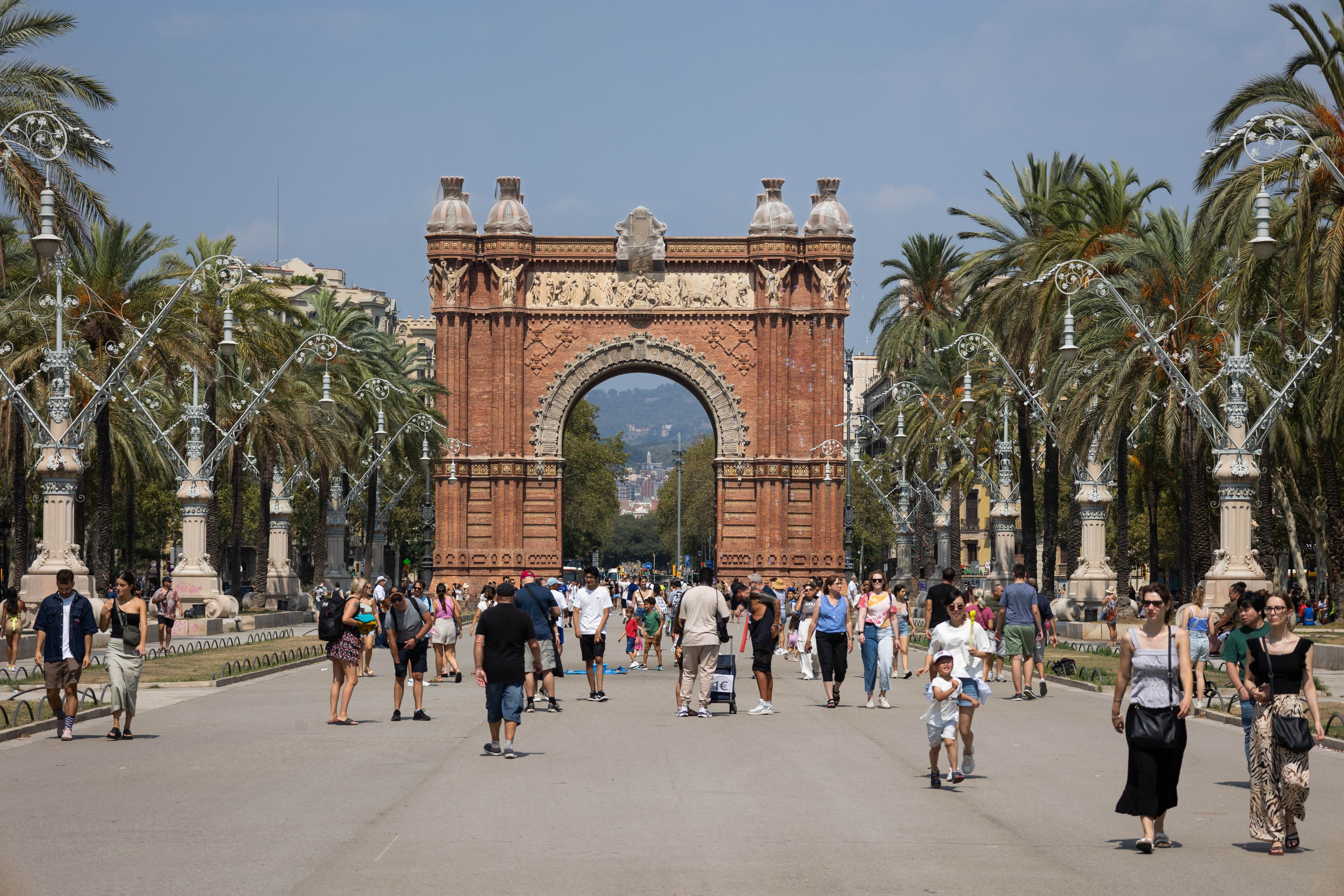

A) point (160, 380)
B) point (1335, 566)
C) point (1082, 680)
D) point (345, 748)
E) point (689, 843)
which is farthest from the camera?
point (160, 380)

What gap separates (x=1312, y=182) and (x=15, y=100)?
65.0 ft

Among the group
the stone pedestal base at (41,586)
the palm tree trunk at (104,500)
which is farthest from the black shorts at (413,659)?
the palm tree trunk at (104,500)

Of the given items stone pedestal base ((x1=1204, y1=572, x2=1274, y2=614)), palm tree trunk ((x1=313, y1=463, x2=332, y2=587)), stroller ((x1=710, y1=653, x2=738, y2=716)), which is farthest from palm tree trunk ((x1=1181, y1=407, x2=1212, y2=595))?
palm tree trunk ((x1=313, y1=463, x2=332, y2=587))

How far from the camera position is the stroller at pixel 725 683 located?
63.5 ft

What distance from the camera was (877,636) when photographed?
66.8ft

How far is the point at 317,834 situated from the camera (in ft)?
33.4

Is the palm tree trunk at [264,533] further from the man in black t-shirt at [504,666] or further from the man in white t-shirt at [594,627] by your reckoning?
the man in black t-shirt at [504,666]

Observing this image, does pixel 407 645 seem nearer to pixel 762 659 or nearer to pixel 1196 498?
pixel 762 659

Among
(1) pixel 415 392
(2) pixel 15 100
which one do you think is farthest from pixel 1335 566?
(1) pixel 415 392

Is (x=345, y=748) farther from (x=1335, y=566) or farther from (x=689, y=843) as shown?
(x=1335, y=566)

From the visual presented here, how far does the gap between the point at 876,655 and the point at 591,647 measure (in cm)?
379

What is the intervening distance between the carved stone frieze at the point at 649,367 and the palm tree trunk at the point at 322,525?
8628mm

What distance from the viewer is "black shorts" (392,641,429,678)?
1870 cm

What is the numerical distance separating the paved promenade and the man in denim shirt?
44cm
